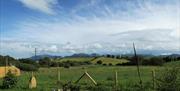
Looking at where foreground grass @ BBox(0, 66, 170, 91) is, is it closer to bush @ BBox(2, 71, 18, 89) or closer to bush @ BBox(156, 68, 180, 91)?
bush @ BBox(2, 71, 18, 89)

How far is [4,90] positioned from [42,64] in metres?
75.6

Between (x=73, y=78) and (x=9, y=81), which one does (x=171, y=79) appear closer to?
(x=9, y=81)

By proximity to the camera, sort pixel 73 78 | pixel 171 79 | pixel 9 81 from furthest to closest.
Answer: pixel 73 78, pixel 9 81, pixel 171 79

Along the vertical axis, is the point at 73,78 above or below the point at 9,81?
below

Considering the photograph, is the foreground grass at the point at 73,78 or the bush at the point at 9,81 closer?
the bush at the point at 9,81

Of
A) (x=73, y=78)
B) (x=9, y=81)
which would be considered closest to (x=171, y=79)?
(x=9, y=81)

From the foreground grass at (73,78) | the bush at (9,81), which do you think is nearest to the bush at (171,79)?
the foreground grass at (73,78)

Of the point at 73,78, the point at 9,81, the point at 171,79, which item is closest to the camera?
the point at 171,79

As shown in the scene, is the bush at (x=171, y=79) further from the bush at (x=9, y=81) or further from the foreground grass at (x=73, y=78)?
the bush at (x=9, y=81)

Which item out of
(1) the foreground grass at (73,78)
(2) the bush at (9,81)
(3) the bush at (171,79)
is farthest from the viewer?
(1) the foreground grass at (73,78)

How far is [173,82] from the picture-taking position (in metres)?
18.2

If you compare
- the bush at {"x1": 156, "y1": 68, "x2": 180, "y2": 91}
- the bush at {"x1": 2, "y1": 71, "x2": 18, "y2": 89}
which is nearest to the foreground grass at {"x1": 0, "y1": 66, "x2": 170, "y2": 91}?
the bush at {"x1": 2, "y1": 71, "x2": 18, "y2": 89}

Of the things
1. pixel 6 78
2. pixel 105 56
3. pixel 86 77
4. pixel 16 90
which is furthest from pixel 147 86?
pixel 105 56

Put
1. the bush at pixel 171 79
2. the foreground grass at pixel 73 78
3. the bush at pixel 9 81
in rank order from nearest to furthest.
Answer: the bush at pixel 171 79, the bush at pixel 9 81, the foreground grass at pixel 73 78
